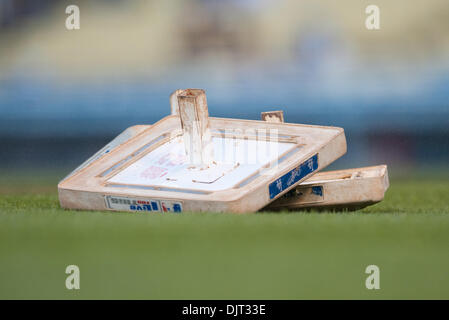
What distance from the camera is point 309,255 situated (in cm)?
261

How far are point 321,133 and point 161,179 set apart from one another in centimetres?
89

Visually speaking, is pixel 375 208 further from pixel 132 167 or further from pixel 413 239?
pixel 413 239

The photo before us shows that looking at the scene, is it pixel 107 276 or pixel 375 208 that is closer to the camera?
pixel 107 276

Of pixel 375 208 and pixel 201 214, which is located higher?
pixel 201 214

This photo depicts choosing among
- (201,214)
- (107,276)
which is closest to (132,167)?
(201,214)

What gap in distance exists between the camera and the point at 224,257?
8.44 ft

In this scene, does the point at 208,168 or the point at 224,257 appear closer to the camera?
the point at 224,257

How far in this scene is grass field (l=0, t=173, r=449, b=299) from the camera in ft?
7.80

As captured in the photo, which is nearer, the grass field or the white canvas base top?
the grass field

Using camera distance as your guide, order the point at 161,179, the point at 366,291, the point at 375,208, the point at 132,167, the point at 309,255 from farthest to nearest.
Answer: the point at 375,208, the point at 132,167, the point at 161,179, the point at 309,255, the point at 366,291

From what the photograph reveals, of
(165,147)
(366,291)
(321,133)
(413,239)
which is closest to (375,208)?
(321,133)

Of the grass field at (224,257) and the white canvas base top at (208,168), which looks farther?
the white canvas base top at (208,168)

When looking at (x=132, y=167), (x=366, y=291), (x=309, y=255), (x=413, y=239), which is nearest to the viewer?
(x=366, y=291)

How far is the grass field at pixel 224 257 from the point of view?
2379 mm
